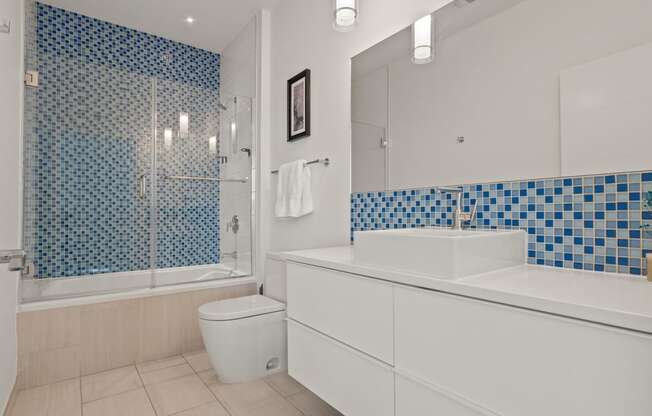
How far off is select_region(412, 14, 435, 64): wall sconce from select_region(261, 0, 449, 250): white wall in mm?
50

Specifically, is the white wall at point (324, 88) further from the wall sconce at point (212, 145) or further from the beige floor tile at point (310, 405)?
the beige floor tile at point (310, 405)

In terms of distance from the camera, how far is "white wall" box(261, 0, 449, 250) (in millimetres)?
1879

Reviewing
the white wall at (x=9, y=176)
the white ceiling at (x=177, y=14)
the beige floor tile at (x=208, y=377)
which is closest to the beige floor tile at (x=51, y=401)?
the white wall at (x=9, y=176)

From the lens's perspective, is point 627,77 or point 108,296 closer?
point 627,77

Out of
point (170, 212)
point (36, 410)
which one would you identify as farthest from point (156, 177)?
point (36, 410)

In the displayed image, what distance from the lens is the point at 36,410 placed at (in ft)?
5.59

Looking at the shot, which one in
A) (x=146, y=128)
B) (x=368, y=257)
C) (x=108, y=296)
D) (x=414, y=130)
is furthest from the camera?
(x=146, y=128)

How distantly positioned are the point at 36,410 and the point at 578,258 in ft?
7.91

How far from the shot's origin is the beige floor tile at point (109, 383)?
6.10ft

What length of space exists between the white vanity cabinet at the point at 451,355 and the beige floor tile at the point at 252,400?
29cm

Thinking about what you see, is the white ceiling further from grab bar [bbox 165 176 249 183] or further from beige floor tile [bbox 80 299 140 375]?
beige floor tile [bbox 80 299 140 375]

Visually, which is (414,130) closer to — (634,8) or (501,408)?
(634,8)

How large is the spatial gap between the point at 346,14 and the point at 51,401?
2.47 meters

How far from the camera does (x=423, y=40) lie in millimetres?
1623
